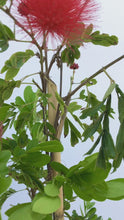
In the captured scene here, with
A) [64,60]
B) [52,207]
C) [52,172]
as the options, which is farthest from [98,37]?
[52,207]

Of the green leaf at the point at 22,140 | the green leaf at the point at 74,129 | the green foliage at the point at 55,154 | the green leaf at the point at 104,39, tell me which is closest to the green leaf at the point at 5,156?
the green foliage at the point at 55,154

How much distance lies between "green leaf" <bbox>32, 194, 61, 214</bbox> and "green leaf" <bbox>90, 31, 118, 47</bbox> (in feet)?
1.55

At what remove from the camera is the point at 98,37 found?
3.08 ft

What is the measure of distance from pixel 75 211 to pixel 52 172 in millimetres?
323

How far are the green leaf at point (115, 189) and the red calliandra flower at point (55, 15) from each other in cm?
37

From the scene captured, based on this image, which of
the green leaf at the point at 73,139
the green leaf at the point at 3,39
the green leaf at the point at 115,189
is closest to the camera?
the green leaf at the point at 115,189

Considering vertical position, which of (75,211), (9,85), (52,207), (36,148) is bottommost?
(75,211)

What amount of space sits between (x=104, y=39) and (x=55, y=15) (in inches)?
9.2

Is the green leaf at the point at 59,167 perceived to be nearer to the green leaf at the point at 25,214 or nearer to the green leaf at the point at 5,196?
the green leaf at the point at 25,214

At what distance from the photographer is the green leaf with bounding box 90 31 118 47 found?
0.94m

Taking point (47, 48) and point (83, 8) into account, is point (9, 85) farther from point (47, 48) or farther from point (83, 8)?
point (83, 8)

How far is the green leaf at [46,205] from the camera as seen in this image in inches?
24.7

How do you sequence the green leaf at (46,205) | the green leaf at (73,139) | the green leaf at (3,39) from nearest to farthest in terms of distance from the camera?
the green leaf at (46,205) < the green leaf at (3,39) < the green leaf at (73,139)

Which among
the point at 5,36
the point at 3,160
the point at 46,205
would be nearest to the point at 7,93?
the point at 5,36
